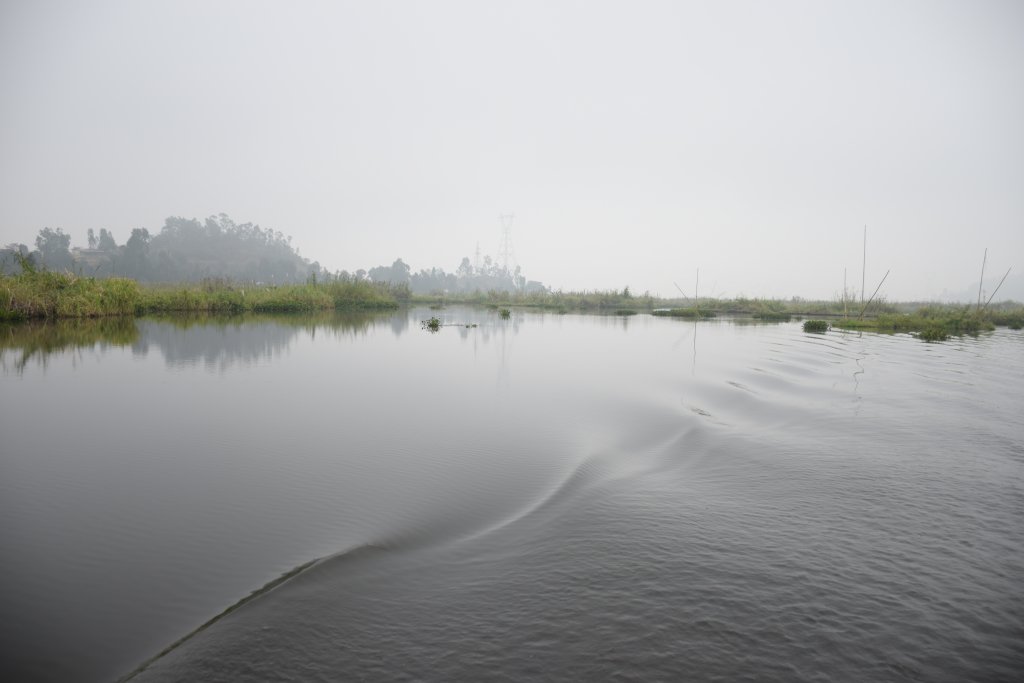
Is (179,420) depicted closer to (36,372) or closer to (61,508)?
(61,508)

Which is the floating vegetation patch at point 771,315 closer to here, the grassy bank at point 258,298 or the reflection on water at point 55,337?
the grassy bank at point 258,298

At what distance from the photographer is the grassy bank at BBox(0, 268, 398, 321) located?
60.1 feet

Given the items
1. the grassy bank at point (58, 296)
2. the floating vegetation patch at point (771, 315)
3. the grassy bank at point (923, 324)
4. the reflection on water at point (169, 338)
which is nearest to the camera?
the reflection on water at point (169, 338)

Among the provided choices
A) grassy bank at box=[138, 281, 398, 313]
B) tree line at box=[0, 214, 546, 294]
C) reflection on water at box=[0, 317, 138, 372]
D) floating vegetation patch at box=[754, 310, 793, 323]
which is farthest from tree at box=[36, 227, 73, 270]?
floating vegetation patch at box=[754, 310, 793, 323]

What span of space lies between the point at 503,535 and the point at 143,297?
90.2ft

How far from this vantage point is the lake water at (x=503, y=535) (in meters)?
2.47

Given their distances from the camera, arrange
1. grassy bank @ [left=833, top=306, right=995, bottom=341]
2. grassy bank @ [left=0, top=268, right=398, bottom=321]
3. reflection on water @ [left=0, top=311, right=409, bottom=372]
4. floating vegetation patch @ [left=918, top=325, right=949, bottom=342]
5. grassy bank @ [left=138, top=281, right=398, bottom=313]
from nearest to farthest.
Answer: reflection on water @ [left=0, top=311, right=409, bottom=372], grassy bank @ [left=0, top=268, right=398, bottom=321], floating vegetation patch @ [left=918, top=325, right=949, bottom=342], grassy bank @ [left=833, top=306, right=995, bottom=341], grassy bank @ [left=138, top=281, right=398, bottom=313]

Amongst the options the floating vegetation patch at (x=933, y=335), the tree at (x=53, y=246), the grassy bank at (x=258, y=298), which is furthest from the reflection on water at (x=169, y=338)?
the tree at (x=53, y=246)

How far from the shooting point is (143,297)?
80.6 feet

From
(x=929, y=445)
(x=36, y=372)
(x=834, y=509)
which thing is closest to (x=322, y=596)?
(x=834, y=509)

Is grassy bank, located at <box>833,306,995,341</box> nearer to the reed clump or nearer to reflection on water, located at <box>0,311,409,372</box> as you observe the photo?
reflection on water, located at <box>0,311,409,372</box>

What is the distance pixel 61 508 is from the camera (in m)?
3.94

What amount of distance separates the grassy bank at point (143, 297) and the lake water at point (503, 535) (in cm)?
1295

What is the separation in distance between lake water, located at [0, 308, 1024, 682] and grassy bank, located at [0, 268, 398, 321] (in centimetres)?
1295
